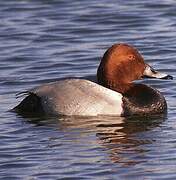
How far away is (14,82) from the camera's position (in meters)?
11.9

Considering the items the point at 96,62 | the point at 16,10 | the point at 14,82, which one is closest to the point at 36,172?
the point at 14,82

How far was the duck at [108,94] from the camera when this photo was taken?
10.3 metres

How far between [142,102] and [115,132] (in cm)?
96

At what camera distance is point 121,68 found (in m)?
10.7

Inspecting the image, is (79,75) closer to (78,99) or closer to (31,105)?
(31,105)

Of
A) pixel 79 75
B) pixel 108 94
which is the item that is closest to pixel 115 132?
pixel 108 94

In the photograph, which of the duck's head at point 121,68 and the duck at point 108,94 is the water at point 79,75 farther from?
the duck's head at point 121,68

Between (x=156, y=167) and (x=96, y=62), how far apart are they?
4859mm

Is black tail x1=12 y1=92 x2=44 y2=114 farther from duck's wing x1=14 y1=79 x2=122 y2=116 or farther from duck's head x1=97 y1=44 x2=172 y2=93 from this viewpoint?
duck's head x1=97 y1=44 x2=172 y2=93

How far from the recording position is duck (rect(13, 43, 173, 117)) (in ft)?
33.9

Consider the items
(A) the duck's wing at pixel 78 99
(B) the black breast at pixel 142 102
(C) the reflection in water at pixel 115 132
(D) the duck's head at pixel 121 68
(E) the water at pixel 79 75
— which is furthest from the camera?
(D) the duck's head at pixel 121 68

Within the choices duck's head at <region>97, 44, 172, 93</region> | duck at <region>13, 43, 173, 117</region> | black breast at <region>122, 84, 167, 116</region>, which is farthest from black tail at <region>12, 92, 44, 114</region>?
black breast at <region>122, 84, 167, 116</region>

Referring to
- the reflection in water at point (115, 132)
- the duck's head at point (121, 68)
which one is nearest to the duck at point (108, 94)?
the duck's head at point (121, 68)

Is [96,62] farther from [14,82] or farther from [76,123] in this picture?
[76,123]
